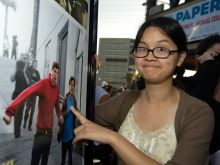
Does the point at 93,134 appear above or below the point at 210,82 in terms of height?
below

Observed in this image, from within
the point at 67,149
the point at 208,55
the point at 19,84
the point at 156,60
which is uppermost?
the point at 208,55

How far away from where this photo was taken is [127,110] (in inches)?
60.3

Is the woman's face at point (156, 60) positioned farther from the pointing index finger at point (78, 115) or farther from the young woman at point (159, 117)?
the pointing index finger at point (78, 115)

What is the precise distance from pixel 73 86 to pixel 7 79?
1.70 feet

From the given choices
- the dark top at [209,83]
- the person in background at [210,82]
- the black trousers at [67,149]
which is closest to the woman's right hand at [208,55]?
the person in background at [210,82]

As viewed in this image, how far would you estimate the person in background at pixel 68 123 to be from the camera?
1.18 metres

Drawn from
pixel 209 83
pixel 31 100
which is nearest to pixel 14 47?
pixel 31 100

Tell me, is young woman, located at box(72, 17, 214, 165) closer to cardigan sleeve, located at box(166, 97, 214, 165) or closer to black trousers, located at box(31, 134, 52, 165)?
cardigan sleeve, located at box(166, 97, 214, 165)

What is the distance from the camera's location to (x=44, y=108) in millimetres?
984

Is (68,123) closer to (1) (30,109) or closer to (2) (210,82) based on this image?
(1) (30,109)

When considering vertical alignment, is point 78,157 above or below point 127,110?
below

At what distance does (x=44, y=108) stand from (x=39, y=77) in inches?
4.2

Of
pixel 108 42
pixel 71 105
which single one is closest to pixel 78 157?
pixel 71 105

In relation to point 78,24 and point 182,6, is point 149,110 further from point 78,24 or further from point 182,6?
point 182,6
